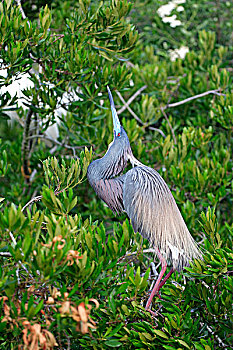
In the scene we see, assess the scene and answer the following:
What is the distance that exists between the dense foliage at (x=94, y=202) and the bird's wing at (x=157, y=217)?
0.09 m

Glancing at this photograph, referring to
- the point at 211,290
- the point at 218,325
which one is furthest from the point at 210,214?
the point at 218,325

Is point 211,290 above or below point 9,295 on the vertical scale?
below

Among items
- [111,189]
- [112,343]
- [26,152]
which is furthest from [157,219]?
[26,152]

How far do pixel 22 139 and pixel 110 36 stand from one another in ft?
4.31

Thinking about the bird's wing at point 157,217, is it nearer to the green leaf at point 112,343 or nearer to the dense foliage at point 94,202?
the dense foliage at point 94,202

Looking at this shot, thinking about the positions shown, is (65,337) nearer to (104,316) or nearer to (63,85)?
(104,316)

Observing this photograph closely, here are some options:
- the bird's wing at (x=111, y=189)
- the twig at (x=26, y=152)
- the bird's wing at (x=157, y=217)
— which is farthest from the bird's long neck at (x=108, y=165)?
the twig at (x=26, y=152)

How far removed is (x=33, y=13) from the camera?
3.45 meters

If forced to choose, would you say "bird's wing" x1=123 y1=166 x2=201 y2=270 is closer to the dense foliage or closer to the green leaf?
the dense foliage

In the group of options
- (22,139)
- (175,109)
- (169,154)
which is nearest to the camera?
(169,154)

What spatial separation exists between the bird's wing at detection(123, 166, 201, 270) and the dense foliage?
85 millimetres

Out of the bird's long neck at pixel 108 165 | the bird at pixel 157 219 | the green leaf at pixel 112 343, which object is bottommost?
the green leaf at pixel 112 343

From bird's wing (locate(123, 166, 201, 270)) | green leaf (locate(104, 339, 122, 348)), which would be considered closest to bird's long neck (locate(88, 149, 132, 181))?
bird's wing (locate(123, 166, 201, 270))

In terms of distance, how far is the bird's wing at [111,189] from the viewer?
2141 mm
